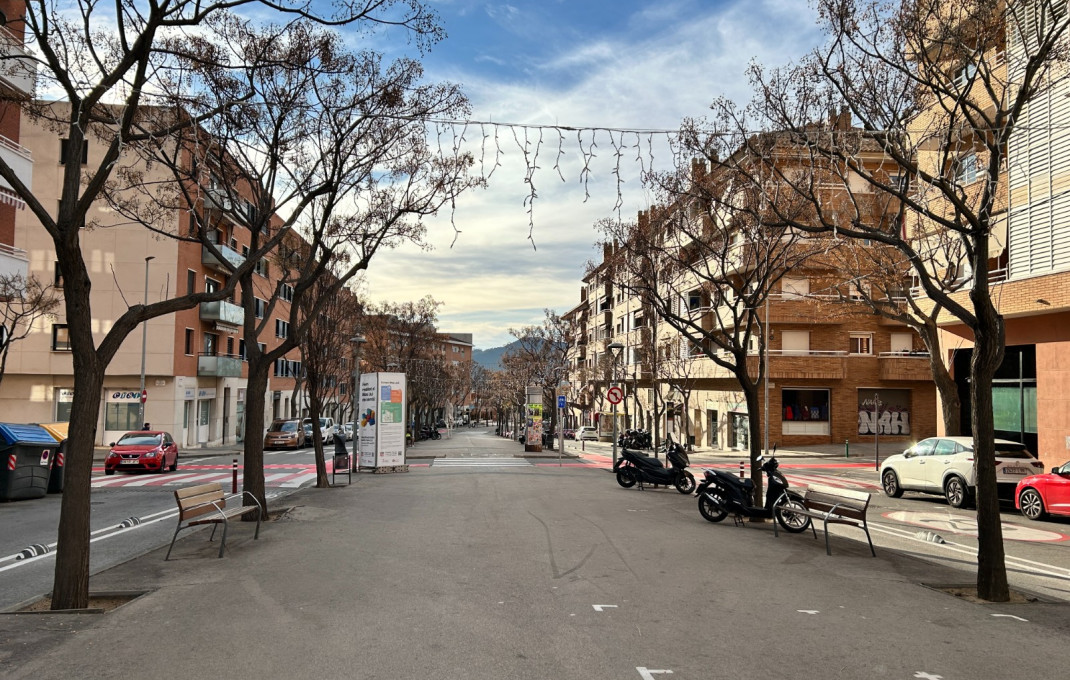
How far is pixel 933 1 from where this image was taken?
30.2ft

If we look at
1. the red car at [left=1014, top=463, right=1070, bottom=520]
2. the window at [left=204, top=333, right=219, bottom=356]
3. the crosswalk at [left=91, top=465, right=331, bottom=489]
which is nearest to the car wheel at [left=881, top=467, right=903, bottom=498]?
the red car at [left=1014, top=463, right=1070, bottom=520]

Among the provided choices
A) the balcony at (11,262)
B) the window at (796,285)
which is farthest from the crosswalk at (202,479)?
the window at (796,285)

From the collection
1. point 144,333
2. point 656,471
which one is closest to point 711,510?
point 656,471

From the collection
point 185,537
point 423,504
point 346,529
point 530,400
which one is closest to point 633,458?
point 423,504

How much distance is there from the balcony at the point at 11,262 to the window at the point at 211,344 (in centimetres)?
2720

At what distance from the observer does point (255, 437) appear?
13250mm

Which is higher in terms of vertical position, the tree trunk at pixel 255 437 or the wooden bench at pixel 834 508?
the tree trunk at pixel 255 437

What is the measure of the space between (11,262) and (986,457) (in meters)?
21.4

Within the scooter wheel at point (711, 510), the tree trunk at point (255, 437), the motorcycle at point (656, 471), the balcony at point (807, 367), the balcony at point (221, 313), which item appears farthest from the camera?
the balcony at point (221, 313)

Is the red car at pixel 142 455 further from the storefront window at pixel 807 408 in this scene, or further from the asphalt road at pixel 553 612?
the storefront window at pixel 807 408

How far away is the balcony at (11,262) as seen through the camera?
1877 cm

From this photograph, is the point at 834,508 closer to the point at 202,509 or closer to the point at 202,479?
the point at 202,509

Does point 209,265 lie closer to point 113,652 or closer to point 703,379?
point 703,379

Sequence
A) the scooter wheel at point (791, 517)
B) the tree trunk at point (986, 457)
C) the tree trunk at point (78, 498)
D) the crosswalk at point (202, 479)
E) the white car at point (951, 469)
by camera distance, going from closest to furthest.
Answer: the tree trunk at point (78, 498)
the tree trunk at point (986, 457)
the scooter wheel at point (791, 517)
the white car at point (951, 469)
the crosswalk at point (202, 479)
